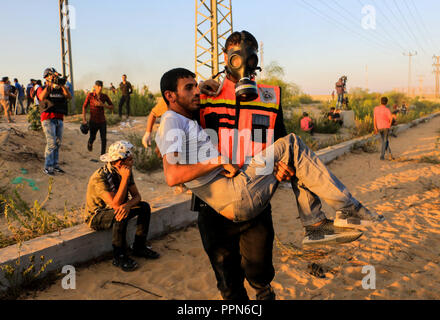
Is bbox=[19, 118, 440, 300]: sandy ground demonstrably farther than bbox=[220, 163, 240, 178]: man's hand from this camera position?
Yes

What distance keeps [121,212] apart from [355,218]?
248 centimetres

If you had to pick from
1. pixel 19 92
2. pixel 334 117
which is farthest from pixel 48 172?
pixel 334 117

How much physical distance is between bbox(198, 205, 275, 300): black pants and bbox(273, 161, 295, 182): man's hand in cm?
31

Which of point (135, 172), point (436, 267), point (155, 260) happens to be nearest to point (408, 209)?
point (436, 267)

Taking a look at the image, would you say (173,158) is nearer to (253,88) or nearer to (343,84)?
(253,88)

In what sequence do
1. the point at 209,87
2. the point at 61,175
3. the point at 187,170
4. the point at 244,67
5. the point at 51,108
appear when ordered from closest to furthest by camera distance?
1. the point at 187,170
2. the point at 244,67
3. the point at 209,87
4. the point at 51,108
5. the point at 61,175

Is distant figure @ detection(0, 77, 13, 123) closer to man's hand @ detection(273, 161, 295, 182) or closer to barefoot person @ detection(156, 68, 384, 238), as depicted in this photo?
barefoot person @ detection(156, 68, 384, 238)

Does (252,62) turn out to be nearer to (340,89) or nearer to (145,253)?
(145,253)

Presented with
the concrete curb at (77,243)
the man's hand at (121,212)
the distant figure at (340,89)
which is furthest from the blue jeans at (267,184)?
the distant figure at (340,89)

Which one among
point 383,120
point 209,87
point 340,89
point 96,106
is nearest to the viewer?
point 209,87

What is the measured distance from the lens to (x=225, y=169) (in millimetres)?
1734

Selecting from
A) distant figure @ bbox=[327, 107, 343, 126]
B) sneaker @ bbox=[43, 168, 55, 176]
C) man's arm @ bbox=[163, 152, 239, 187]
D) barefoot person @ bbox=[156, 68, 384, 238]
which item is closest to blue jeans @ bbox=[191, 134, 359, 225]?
barefoot person @ bbox=[156, 68, 384, 238]

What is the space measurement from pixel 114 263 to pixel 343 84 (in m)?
15.7

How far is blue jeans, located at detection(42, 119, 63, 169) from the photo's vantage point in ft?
20.5
